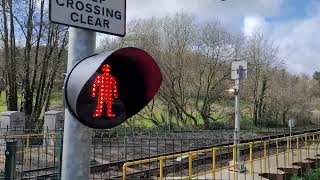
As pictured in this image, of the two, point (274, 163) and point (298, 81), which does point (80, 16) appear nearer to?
point (274, 163)

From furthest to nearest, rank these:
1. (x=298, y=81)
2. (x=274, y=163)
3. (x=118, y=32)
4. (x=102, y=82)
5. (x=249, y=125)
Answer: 1. (x=298, y=81)
2. (x=249, y=125)
3. (x=274, y=163)
4. (x=118, y=32)
5. (x=102, y=82)

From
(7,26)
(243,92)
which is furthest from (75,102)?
(243,92)

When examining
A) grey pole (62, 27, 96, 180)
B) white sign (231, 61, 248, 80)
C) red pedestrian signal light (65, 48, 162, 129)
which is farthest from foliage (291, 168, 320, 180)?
grey pole (62, 27, 96, 180)

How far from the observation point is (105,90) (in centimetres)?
262

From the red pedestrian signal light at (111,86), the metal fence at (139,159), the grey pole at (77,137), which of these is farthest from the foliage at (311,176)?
the grey pole at (77,137)

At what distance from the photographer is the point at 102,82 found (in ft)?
8.52

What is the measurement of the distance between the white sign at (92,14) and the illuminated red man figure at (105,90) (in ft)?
1.17

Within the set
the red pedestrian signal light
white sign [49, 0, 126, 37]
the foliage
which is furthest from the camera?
the foliage

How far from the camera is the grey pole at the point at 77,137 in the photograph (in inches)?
106

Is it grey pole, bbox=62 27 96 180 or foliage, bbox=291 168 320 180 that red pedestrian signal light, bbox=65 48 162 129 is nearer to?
grey pole, bbox=62 27 96 180

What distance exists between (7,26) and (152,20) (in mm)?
16621

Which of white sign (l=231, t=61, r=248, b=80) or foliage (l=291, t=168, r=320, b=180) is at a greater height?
white sign (l=231, t=61, r=248, b=80)

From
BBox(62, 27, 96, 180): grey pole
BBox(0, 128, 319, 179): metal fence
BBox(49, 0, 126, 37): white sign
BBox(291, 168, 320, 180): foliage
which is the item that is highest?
BBox(49, 0, 126, 37): white sign

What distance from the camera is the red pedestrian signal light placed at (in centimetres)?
247
